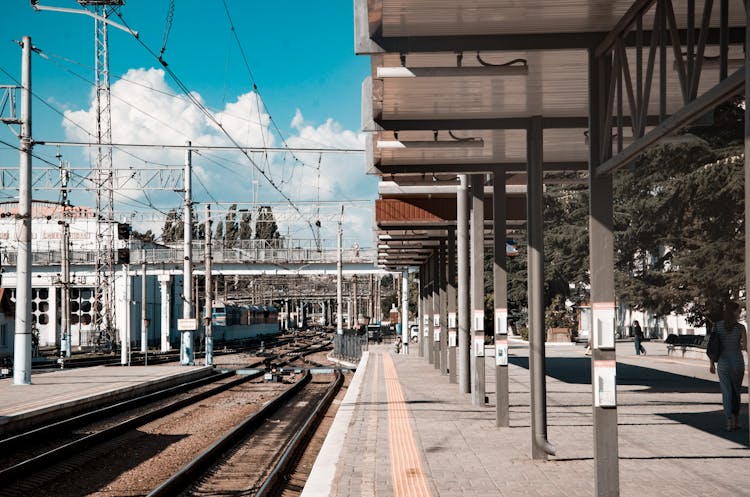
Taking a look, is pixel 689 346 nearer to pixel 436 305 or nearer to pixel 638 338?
pixel 638 338

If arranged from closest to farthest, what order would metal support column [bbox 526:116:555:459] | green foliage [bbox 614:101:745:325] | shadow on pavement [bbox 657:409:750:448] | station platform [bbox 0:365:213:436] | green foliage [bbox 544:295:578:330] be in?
metal support column [bbox 526:116:555:459], shadow on pavement [bbox 657:409:750:448], station platform [bbox 0:365:213:436], green foliage [bbox 614:101:745:325], green foliage [bbox 544:295:578:330]

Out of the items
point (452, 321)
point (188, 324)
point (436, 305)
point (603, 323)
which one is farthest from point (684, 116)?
point (188, 324)

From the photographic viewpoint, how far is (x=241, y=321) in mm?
81625

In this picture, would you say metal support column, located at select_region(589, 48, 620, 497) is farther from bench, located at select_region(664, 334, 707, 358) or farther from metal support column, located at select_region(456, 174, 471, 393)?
bench, located at select_region(664, 334, 707, 358)

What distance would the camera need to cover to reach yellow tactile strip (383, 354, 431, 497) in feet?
31.9

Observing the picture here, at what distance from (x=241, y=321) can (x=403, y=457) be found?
70743 mm

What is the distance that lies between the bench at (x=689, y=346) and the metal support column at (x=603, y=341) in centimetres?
2817

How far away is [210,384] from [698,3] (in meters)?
27.0

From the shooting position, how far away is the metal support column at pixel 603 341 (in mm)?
8664

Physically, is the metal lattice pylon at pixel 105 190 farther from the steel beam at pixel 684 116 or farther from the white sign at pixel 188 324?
the steel beam at pixel 684 116

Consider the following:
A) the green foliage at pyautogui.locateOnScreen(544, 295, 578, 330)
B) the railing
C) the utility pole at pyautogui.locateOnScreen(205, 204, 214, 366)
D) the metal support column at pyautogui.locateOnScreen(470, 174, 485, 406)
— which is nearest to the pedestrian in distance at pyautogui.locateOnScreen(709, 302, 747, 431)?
the metal support column at pyautogui.locateOnScreen(470, 174, 485, 406)

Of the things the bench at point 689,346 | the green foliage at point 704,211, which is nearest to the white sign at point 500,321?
the green foliage at point 704,211

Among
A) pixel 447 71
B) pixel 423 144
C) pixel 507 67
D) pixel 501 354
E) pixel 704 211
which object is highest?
pixel 704 211

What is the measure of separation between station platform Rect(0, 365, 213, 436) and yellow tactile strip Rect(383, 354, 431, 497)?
264 inches
